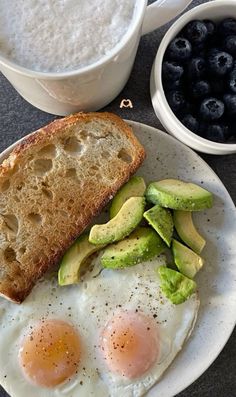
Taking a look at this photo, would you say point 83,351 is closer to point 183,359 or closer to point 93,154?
point 183,359

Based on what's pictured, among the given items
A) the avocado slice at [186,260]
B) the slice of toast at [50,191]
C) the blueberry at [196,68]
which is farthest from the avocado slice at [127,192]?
the blueberry at [196,68]

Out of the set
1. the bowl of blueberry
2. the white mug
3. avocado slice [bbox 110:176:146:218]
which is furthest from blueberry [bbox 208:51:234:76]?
avocado slice [bbox 110:176:146:218]

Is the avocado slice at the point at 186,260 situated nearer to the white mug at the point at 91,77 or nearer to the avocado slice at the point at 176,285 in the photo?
the avocado slice at the point at 176,285

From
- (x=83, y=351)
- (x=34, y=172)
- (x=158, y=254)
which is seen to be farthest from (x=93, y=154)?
(x=83, y=351)

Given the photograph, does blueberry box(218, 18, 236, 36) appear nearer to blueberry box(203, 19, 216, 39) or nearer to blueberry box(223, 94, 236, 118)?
blueberry box(203, 19, 216, 39)

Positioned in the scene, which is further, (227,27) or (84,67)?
(227,27)

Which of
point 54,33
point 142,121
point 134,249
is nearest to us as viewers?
point 54,33

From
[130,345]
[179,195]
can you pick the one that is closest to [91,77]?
[179,195]

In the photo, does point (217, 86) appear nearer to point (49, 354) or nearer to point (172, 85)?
point (172, 85)
